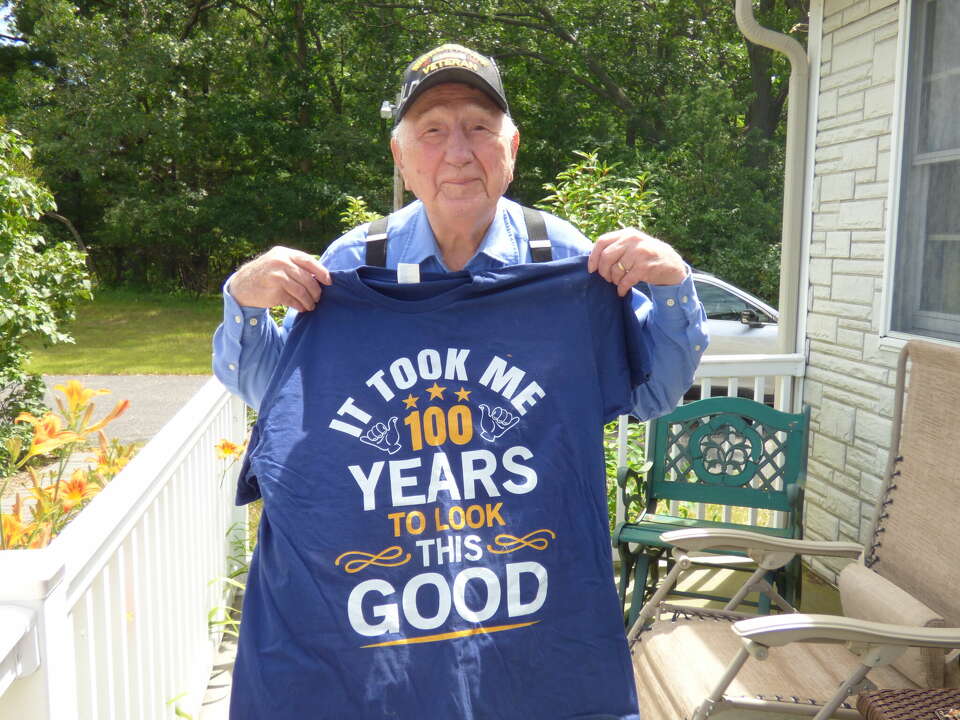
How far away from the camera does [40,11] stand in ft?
64.8

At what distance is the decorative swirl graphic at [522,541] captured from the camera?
138 cm

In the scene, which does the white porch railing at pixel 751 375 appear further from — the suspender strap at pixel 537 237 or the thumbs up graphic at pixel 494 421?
the thumbs up graphic at pixel 494 421

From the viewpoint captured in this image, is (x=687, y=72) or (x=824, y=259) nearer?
(x=824, y=259)

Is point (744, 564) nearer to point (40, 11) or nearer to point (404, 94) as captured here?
point (404, 94)

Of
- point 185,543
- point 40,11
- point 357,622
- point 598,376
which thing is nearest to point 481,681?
point 357,622

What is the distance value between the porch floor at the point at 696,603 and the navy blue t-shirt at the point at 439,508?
1604 mm

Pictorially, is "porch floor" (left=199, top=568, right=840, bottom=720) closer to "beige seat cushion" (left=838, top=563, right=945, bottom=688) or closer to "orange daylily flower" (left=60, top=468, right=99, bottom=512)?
"orange daylily flower" (left=60, top=468, right=99, bottom=512)

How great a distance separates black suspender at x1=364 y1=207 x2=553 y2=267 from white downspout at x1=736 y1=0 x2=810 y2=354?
266 centimetres

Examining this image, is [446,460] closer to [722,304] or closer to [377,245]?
[377,245]

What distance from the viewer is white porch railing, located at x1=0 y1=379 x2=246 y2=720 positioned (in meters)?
1.17

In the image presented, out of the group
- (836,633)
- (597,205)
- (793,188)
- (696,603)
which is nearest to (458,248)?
(836,633)

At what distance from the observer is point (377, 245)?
1644 millimetres

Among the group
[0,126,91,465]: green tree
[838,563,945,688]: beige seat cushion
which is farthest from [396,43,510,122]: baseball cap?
[0,126,91,465]: green tree

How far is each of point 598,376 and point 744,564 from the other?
2771 mm
